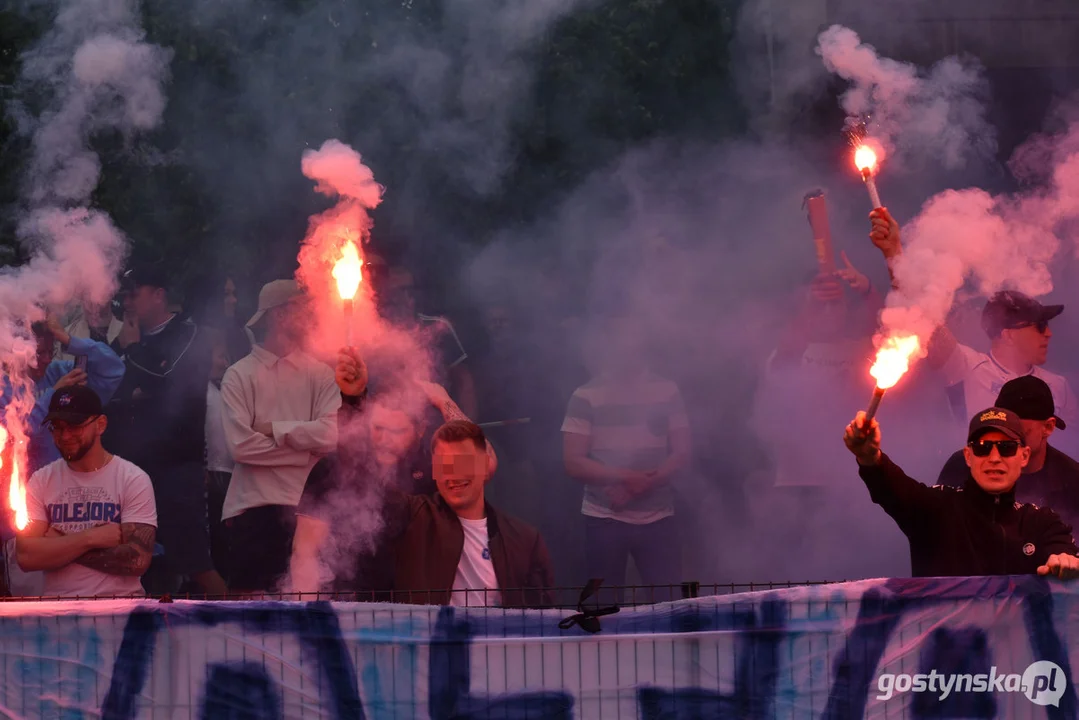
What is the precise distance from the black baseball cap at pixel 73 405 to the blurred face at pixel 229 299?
1.51m

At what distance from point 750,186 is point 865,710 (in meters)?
4.46

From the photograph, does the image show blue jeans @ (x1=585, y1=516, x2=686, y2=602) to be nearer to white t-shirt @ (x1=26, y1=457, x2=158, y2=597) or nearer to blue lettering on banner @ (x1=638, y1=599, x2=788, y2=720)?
white t-shirt @ (x1=26, y1=457, x2=158, y2=597)

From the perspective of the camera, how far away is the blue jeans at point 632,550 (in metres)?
8.06

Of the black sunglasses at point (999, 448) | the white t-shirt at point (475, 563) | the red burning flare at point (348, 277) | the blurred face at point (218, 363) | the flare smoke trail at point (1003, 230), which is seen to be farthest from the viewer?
the blurred face at point (218, 363)

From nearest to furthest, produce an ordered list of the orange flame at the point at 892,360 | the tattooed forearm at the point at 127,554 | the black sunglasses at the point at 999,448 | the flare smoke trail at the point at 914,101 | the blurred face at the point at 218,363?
the orange flame at the point at 892,360, the black sunglasses at the point at 999,448, the tattooed forearm at the point at 127,554, the flare smoke trail at the point at 914,101, the blurred face at the point at 218,363

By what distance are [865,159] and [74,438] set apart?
4044 millimetres

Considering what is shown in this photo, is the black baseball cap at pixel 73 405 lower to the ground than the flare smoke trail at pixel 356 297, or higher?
lower

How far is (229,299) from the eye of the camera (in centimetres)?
880

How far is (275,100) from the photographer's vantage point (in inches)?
355

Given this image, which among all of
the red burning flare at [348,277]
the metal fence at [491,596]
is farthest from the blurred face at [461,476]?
the red burning flare at [348,277]

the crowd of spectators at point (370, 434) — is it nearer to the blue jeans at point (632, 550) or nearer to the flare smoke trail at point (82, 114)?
the blue jeans at point (632, 550)

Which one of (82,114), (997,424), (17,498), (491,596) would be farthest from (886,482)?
(82,114)

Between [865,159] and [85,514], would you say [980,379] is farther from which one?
[85,514]

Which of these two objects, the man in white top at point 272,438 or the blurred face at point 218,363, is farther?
the blurred face at point 218,363
